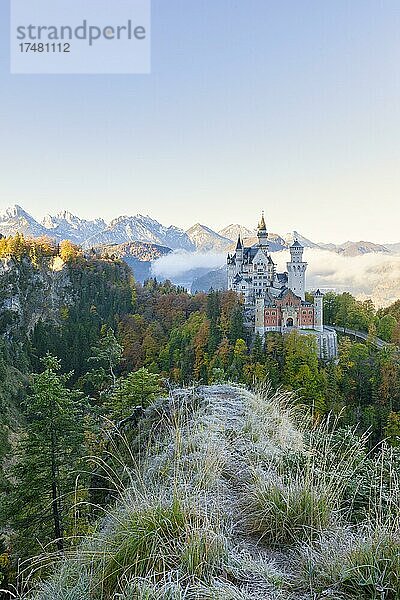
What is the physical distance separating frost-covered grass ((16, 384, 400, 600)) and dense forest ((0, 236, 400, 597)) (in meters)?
0.68

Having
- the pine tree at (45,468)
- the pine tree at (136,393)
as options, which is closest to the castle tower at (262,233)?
the pine tree at (136,393)

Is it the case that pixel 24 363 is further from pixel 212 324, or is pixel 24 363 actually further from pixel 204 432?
pixel 204 432

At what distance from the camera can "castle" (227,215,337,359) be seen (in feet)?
142

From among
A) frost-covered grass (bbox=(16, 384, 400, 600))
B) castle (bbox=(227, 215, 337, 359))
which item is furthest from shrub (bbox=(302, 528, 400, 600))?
castle (bbox=(227, 215, 337, 359))

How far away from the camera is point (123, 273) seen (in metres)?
80.1

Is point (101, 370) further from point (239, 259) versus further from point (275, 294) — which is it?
point (239, 259)

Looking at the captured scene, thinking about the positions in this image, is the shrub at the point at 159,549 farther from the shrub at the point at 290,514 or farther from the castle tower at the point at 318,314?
the castle tower at the point at 318,314

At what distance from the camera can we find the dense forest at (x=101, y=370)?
37.0ft

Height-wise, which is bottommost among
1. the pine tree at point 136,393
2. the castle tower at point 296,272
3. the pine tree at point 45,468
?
the pine tree at point 45,468

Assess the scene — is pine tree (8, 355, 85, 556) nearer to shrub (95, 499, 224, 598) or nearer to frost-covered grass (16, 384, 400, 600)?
frost-covered grass (16, 384, 400, 600)

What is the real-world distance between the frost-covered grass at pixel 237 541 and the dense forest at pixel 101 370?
68cm

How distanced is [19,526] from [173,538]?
11200 mm

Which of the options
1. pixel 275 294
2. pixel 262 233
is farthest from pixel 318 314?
pixel 262 233

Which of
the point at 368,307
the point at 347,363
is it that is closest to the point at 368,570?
the point at 347,363
